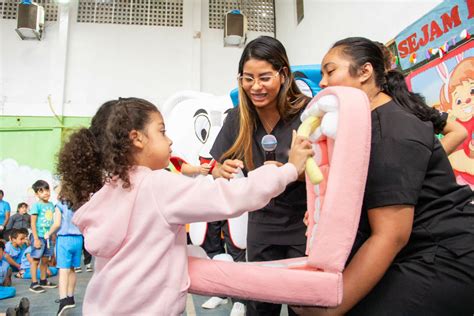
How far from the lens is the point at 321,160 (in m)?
1.09

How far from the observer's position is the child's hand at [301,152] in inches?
39.9

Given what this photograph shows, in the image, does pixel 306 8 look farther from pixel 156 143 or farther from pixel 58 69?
pixel 156 143

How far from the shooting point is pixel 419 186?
0.88 m

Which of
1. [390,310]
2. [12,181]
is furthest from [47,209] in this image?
[390,310]

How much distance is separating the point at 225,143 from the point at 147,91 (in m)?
5.81

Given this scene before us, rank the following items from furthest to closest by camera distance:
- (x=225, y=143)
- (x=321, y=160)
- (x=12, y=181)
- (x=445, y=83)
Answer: (x=12, y=181)
(x=445, y=83)
(x=225, y=143)
(x=321, y=160)

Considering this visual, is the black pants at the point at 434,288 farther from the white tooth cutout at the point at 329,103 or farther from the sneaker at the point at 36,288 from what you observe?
the sneaker at the point at 36,288

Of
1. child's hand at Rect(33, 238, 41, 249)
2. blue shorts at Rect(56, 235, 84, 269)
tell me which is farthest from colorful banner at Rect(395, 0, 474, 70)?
child's hand at Rect(33, 238, 41, 249)

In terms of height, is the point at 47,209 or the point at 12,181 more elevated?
the point at 12,181

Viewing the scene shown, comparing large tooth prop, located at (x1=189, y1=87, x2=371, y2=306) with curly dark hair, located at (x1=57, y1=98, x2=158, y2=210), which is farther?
curly dark hair, located at (x1=57, y1=98, x2=158, y2=210)

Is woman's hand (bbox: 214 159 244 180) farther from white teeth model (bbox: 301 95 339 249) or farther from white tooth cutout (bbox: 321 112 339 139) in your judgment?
white tooth cutout (bbox: 321 112 339 139)

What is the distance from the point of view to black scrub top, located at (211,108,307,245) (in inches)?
53.6

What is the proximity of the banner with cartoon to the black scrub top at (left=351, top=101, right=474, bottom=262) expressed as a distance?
1.60 meters

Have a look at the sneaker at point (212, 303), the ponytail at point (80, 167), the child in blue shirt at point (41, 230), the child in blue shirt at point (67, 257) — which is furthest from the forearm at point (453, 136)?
the child in blue shirt at point (41, 230)
